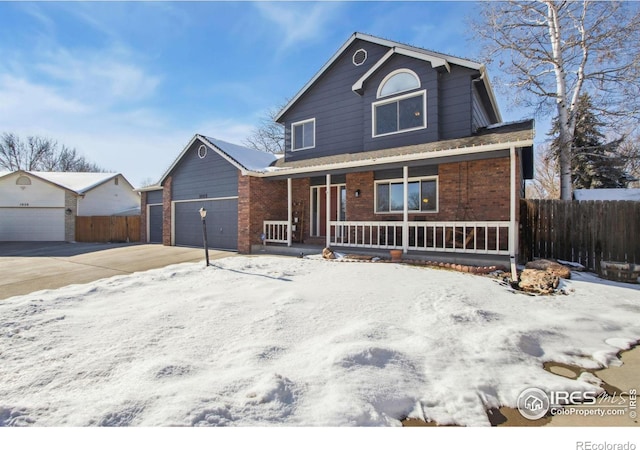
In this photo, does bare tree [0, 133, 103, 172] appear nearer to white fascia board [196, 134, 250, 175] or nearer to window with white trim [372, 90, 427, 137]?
white fascia board [196, 134, 250, 175]

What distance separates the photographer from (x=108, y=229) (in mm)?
19750

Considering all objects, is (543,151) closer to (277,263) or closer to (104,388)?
(277,263)

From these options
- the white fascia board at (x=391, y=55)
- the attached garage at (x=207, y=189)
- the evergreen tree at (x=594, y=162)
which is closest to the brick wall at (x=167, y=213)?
the attached garage at (x=207, y=189)

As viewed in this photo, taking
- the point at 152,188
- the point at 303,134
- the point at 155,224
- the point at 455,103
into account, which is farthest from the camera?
the point at 155,224

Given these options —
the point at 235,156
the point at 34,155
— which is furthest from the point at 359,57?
the point at 34,155

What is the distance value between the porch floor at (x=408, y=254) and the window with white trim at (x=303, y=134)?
4378 millimetres

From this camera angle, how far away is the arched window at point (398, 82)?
10.1m

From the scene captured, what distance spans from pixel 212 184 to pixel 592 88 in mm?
17769

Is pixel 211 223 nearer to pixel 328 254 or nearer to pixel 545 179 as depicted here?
pixel 328 254

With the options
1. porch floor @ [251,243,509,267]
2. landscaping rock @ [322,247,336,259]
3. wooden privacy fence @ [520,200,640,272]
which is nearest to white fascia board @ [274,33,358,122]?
porch floor @ [251,243,509,267]

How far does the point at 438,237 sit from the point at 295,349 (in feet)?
23.6

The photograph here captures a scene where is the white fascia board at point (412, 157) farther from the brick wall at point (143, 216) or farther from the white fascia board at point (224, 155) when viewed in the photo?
the brick wall at point (143, 216)

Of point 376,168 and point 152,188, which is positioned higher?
point 152,188
